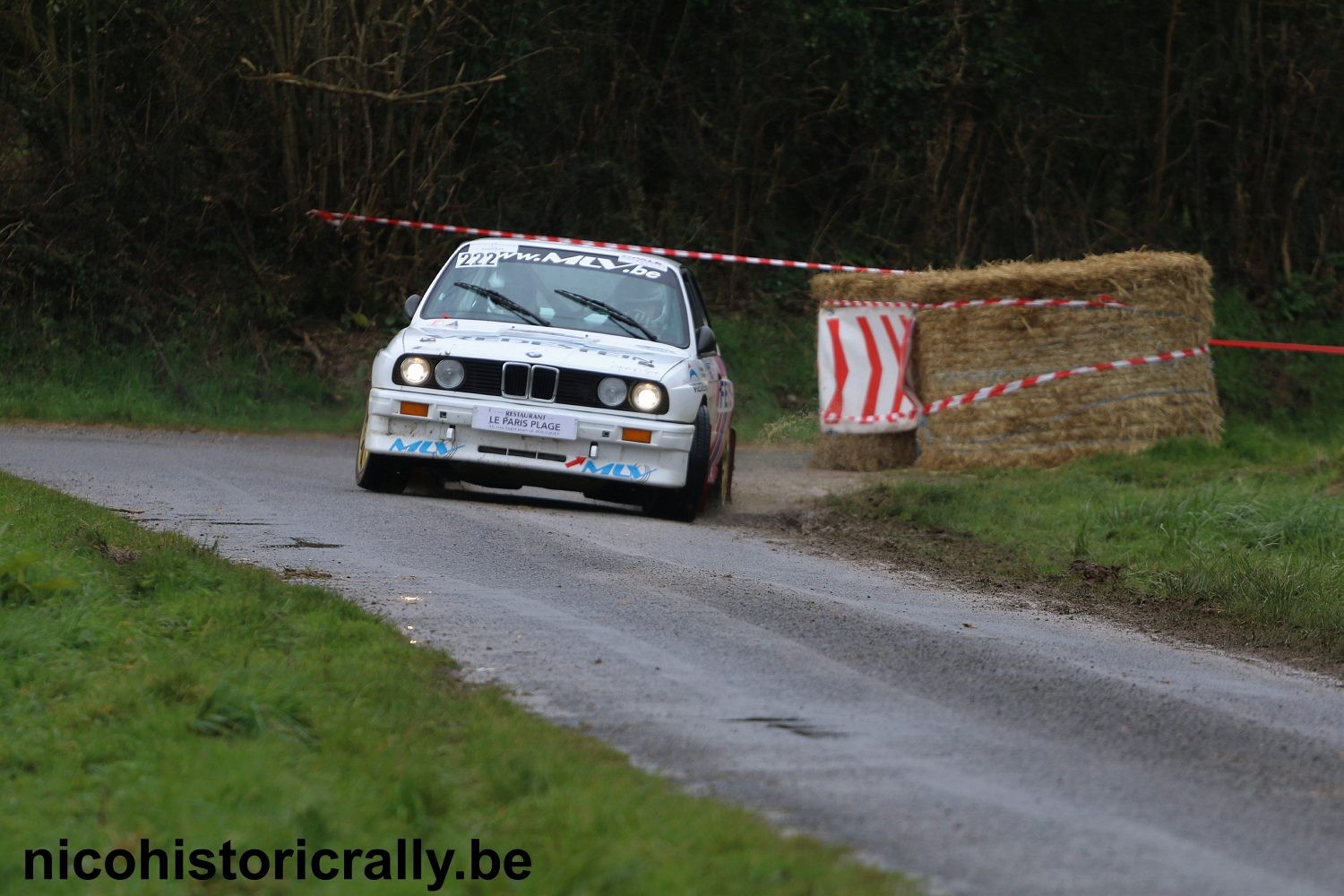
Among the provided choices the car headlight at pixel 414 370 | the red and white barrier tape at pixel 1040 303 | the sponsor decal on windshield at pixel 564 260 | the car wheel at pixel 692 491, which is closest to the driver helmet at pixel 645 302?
the sponsor decal on windshield at pixel 564 260

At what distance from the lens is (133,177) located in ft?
68.0

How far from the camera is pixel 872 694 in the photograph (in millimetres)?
5898

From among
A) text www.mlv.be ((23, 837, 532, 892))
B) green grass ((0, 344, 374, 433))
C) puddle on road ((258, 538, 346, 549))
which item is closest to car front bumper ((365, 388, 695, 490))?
puddle on road ((258, 538, 346, 549))

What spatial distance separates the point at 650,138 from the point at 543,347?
14.5 meters

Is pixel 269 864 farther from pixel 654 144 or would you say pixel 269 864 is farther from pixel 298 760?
pixel 654 144

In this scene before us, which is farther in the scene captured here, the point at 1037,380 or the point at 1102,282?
the point at 1102,282

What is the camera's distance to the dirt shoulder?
793cm

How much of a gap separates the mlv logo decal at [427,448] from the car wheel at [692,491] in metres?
1.31

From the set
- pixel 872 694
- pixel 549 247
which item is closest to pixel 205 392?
pixel 549 247

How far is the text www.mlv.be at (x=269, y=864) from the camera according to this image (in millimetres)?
3678

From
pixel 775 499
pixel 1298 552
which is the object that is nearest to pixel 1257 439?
pixel 775 499

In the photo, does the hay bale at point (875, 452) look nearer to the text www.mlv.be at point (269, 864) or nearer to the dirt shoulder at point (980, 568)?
the dirt shoulder at point (980, 568)

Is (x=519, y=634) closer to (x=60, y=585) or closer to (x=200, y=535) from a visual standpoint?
(x=60, y=585)

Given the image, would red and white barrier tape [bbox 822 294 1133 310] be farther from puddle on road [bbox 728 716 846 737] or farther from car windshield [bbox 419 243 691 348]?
puddle on road [bbox 728 716 846 737]
